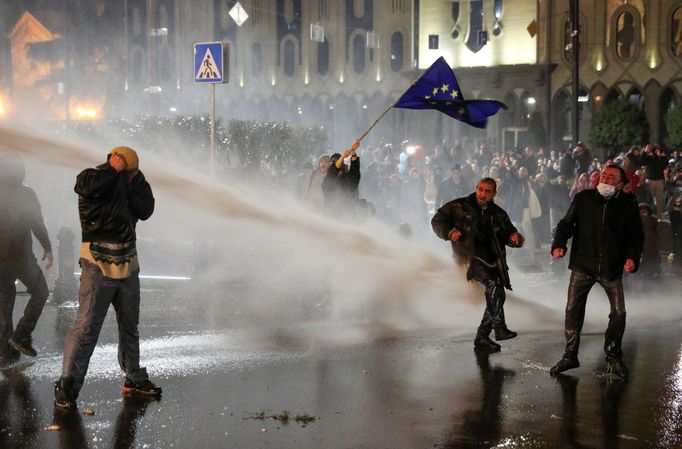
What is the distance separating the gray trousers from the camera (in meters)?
7.46

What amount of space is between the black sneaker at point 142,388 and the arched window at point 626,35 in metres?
35.0

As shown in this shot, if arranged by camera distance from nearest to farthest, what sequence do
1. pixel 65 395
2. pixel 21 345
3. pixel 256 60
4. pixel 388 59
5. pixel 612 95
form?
pixel 65 395, pixel 21 345, pixel 612 95, pixel 388 59, pixel 256 60

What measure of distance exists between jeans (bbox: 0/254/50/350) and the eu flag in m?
4.84

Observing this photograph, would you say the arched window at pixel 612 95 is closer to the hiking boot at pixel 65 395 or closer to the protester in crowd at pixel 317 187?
the protester in crowd at pixel 317 187

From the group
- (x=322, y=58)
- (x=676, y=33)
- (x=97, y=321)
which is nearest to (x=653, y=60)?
(x=676, y=33)

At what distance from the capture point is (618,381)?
28.2ft

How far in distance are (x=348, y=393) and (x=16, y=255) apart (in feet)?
10.9

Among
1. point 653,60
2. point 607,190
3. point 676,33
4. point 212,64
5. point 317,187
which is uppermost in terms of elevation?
point 676,33

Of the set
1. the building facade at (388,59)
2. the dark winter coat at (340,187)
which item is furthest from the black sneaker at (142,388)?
the building facade at (388,59)

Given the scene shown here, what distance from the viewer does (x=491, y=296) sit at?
386 inches

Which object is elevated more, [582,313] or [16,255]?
[16,255]

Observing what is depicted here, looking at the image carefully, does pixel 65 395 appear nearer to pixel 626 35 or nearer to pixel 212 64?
pixel 212 64

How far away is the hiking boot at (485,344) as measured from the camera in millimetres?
9797

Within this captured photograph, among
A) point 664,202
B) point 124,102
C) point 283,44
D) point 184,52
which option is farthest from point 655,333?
point 124,102
